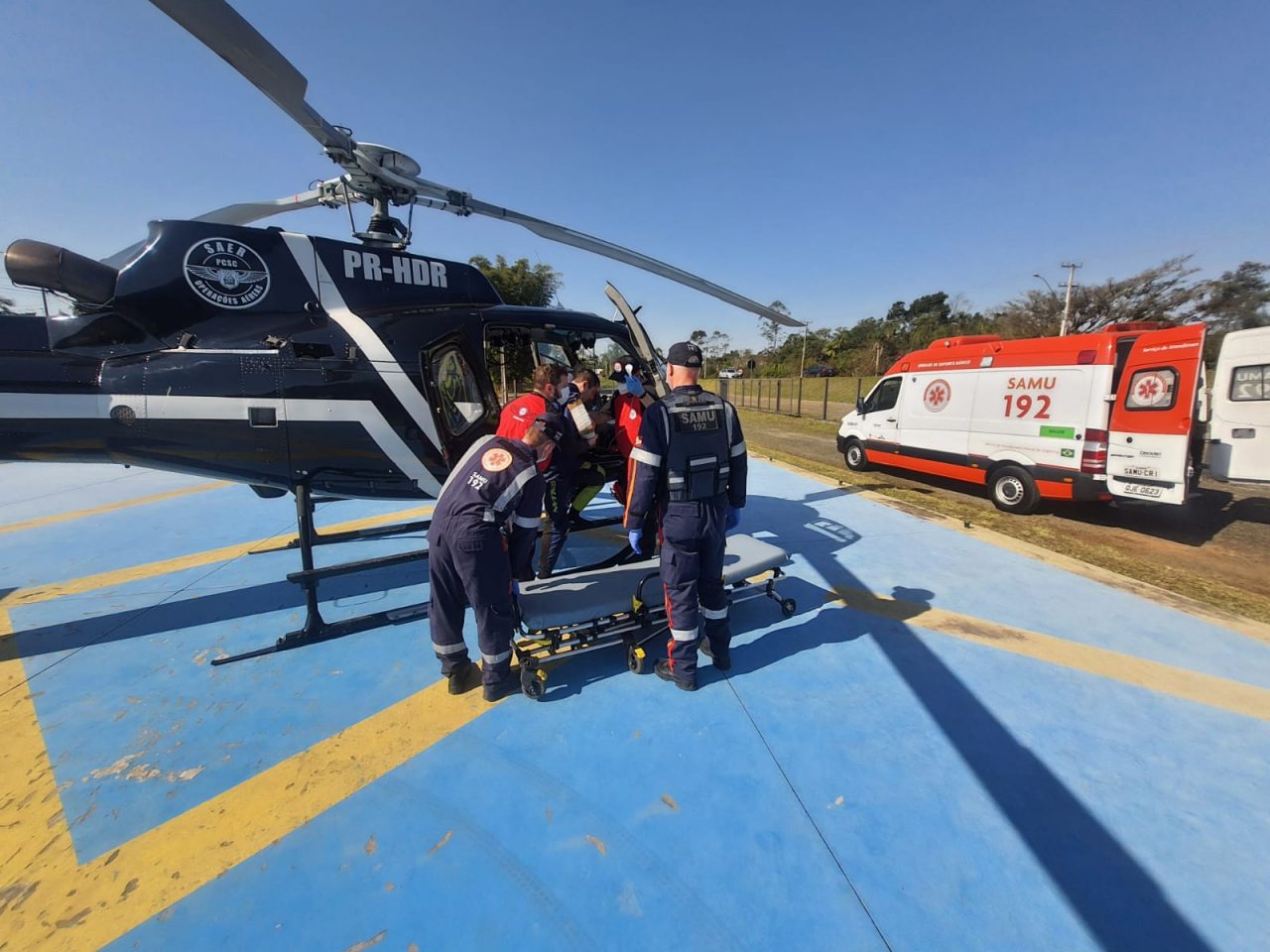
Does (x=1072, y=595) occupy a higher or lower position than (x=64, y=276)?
lower

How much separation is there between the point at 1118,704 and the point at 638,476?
307cm

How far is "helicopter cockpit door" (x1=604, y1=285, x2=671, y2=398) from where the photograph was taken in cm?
479

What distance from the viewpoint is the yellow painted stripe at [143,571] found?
13.1ft

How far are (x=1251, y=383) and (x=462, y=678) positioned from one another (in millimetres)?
10017

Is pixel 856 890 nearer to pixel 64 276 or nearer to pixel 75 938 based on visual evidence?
pixel 75 938

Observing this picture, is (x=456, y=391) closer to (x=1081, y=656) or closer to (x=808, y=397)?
(x=1081, y=656)

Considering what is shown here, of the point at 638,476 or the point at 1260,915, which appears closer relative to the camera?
the point at 1260,915

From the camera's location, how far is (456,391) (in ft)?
13.1

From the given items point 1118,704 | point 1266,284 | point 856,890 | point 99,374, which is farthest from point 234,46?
point 1266,284

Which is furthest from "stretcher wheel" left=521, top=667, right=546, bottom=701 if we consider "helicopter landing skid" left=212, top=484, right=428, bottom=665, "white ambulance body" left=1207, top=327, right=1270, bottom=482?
"white ambulance body" left=1207, top=327, right=1270, bottom=482

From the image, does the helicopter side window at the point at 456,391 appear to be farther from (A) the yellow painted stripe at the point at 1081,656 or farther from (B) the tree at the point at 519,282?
(B) the tree at the point at 519,282

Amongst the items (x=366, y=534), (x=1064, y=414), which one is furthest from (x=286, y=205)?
(x=1064, y=414)

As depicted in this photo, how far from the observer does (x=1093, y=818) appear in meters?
2.05

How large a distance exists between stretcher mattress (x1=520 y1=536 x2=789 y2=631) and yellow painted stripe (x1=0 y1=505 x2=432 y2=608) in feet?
11.5
